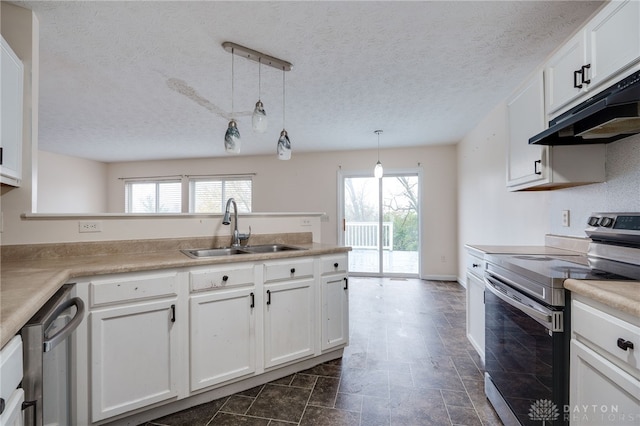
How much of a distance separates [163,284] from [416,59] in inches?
94.1

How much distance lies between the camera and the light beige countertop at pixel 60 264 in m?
0.86

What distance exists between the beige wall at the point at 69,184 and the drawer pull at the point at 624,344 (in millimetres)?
7429

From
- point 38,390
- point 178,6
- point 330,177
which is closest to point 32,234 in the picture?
point 38,390

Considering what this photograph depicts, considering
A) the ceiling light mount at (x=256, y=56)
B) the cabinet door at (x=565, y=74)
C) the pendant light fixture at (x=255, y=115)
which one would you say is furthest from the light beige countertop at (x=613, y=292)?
the ceiling light mount at (x=256, y=56)

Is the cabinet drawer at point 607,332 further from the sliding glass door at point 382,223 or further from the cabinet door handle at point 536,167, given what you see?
the sliding glass door at point 382,223

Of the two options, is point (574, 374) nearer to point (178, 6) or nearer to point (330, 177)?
point (178, 6)

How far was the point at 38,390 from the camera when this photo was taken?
906 millimetres

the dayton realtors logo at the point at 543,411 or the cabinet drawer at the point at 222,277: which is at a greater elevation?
the cabinet drawer at the point at 222,277

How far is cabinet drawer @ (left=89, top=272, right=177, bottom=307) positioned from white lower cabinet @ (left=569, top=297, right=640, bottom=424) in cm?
189

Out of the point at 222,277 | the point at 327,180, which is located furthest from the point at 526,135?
the point at 327,180

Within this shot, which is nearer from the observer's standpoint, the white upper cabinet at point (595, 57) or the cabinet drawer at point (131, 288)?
the white upper cabinet at point (595, 57)

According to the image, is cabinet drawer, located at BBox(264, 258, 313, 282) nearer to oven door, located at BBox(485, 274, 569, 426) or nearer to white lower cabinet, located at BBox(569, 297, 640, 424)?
oven door, located at BBox(485, 274, 569, 426)

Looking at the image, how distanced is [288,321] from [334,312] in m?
0.41

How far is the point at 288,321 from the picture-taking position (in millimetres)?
2049
